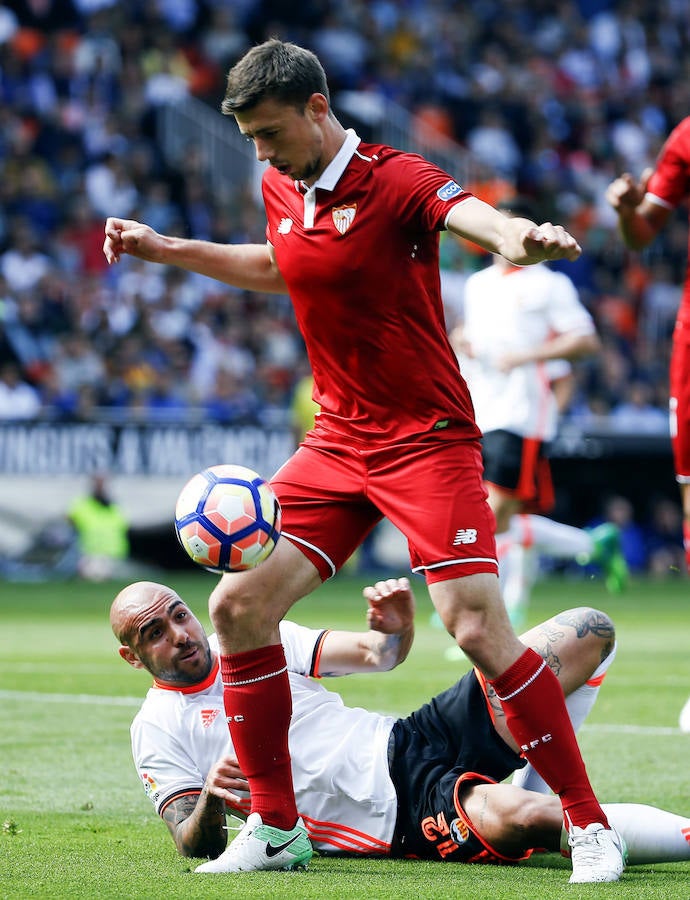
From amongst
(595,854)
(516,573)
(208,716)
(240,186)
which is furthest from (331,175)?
(240,186)

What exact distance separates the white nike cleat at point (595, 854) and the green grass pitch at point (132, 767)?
5 cm

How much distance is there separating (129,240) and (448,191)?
114 centimetres

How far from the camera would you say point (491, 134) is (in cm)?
2380

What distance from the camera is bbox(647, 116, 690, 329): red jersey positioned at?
595 centimetres

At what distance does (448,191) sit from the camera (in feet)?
14.3

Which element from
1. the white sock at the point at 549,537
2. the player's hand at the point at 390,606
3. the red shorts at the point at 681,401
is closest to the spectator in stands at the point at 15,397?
the white sock at the point at 549,537

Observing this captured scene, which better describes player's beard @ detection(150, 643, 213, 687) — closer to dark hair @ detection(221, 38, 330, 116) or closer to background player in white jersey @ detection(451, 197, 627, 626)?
dark hair @ detection(221, 38, 330, 116)

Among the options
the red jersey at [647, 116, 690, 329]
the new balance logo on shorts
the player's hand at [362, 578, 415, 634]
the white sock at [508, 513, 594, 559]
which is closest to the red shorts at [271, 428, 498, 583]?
the new balance logo on shorts

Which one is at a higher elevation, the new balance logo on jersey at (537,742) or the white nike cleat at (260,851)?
the new balance logo on jersey at (537,742)

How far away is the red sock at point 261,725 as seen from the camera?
14.8 feet

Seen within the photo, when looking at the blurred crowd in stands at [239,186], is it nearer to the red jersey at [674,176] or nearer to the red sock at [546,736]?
the red jersey at [674,176]

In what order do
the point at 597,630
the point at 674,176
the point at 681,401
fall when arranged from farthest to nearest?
the point at 681,401 → the point at 674,176 → the point at 597,630

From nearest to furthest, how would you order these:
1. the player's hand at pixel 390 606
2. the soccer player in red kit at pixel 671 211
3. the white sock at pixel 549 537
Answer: the player's hand at pixel 390 606, the soccer player in red kit at pixel 671 211, the white sock at pixel 549 537

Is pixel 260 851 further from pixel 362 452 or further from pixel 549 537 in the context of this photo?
pixel 549 537
